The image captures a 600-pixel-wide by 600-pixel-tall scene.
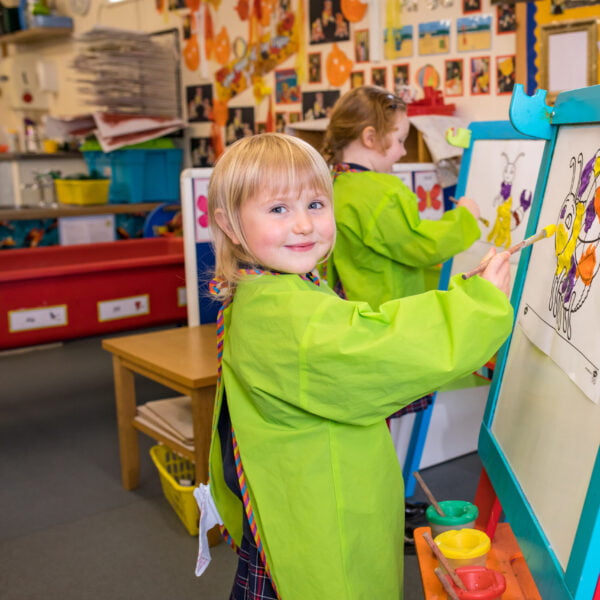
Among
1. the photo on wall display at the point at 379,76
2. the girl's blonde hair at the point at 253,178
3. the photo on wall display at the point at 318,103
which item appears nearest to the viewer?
the girl's blonde hair at the point at 253,178

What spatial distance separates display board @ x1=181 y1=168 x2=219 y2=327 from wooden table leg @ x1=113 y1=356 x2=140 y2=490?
1.02ft

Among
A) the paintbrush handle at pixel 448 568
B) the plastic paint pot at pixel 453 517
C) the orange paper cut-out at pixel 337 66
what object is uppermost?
the orange paper cut-out at pixel 337 66

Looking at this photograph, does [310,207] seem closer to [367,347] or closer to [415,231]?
[367,347]

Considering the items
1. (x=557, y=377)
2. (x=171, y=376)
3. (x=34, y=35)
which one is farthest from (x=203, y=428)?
(x=34, y=35)

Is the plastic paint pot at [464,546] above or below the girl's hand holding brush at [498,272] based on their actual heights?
below

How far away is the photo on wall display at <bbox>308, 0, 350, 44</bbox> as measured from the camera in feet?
11.2

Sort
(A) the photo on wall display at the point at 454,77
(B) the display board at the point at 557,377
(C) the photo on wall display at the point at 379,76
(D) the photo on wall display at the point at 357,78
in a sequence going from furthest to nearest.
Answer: (D) the photo on wall display at the point at 357,78 < (C) the photo on wall display at the point at 379,76 < (A) the photo on wall display at the point at 454,77 < (B) the display board at the point at 557,377

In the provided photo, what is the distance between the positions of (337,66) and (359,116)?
156 centimetres

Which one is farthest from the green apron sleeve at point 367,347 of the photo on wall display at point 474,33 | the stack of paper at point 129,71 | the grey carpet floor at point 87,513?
the stack of paper at point 129,71

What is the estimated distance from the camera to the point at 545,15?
258 centimetres

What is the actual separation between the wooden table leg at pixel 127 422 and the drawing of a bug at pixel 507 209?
3.97 ft

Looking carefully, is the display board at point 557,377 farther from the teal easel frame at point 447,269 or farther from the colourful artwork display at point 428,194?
the colourful artwork display at point 428,194

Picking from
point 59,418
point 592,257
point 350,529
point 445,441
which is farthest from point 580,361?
point 59,418

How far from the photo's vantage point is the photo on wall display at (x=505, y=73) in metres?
2.75
